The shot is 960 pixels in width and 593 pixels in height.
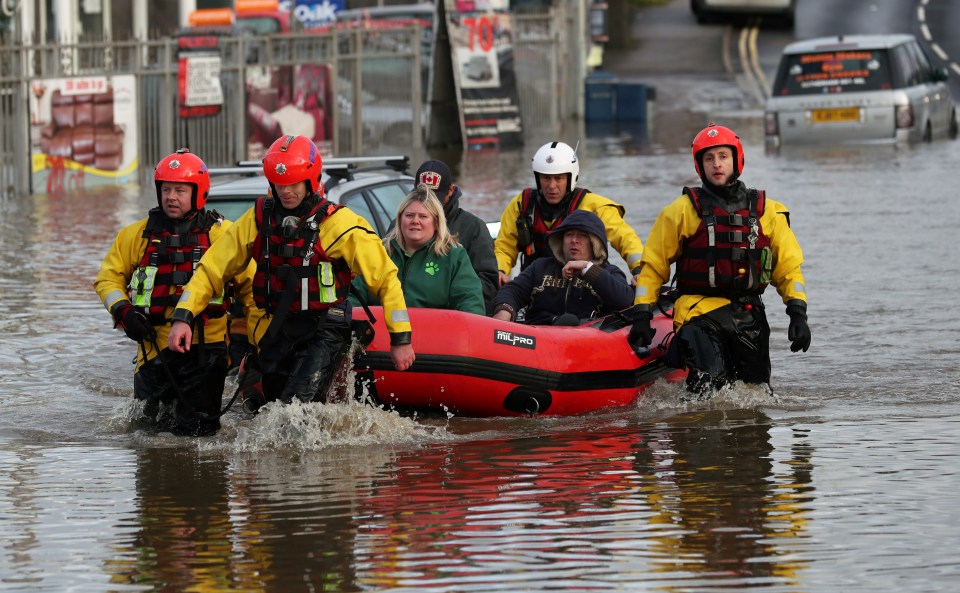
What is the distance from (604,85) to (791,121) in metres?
8.50

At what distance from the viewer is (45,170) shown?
2353 cm

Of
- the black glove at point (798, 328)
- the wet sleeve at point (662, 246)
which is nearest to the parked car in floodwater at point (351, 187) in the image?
the wet sleeve at point (662, 246)

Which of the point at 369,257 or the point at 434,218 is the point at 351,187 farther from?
the point at 369,257

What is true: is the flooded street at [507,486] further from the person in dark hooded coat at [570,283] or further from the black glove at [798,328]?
the person in dark hooded coat at [570,283]

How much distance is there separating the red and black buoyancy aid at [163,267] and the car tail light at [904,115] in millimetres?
20015

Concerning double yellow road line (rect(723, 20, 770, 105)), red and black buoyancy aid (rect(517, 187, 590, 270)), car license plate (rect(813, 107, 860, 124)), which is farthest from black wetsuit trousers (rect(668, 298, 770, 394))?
double yellow road line (rect(723, 20, 770, 105))

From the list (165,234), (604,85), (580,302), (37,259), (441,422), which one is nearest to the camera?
(165,234)

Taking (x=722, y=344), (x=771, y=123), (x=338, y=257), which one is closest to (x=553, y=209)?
(x=722, y=344)

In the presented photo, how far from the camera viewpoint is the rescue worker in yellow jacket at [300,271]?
839 cm

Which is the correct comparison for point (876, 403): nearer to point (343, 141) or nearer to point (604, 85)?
point (343, 141)

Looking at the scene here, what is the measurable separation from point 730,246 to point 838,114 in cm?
1860

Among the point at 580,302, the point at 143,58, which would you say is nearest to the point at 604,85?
the point at 143,58

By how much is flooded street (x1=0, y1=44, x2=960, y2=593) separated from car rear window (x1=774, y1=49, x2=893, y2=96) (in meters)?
14.0

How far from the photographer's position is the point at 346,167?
12.6 metres
